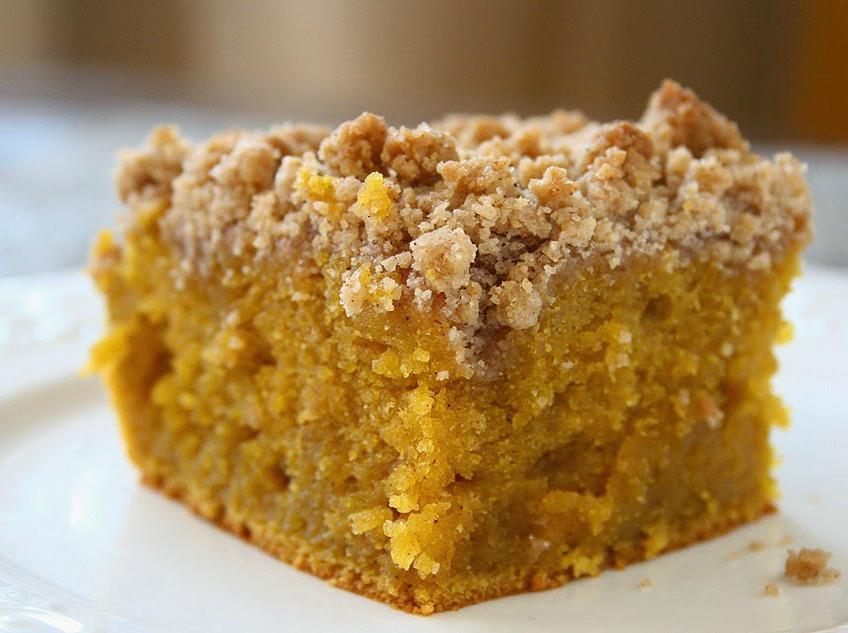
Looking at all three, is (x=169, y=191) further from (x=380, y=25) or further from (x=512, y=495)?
(x=380, y=25)

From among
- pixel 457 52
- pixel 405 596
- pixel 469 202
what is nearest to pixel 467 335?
pixel 469 202

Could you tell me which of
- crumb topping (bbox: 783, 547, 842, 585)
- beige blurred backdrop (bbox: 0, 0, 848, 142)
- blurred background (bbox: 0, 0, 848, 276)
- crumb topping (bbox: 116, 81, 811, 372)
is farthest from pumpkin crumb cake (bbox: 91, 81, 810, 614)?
beige blurred backdrop (bbox: 0, 0, 848, 142)

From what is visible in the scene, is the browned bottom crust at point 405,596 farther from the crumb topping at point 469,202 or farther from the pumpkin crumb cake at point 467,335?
the crumb topping at point 469,202

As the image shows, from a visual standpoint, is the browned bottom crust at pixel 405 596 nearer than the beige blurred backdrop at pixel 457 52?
Yes

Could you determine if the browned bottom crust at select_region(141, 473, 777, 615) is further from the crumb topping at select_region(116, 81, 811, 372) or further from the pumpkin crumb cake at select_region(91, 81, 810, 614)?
the crumb topping at select_region(116, 81, 811, 372)

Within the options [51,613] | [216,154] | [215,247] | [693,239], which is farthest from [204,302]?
[693,239]

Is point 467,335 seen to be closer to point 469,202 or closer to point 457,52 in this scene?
point 469,202

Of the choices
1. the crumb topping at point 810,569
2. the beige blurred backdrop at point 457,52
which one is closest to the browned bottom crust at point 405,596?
the crumb topping at point 810,569
